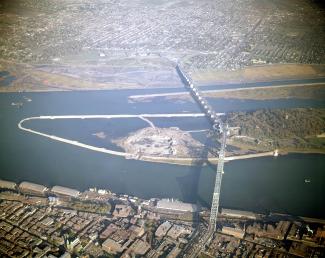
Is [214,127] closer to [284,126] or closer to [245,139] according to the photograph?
Result: [245,139]

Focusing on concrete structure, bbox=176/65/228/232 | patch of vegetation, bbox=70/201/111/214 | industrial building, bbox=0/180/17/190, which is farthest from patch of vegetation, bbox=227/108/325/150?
industrial building, bbox=0/180/17/190

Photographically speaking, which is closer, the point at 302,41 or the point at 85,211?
the point at 85,211

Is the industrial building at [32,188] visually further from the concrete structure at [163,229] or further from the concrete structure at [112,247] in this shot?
the concrete structure at [163,229]

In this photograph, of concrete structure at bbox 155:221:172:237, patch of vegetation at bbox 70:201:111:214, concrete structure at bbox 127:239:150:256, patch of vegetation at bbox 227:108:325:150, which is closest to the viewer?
concrete structure at bbox 127:239:150:256

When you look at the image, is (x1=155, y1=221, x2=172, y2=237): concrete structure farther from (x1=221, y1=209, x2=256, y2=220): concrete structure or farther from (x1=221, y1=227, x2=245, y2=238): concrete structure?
(x1=221, y1=209, x2=256, y2=220): concrete structure

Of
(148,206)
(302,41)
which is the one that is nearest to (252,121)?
(148,206)

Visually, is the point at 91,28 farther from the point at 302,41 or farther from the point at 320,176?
the point at 320,176

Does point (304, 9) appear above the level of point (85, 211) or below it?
above

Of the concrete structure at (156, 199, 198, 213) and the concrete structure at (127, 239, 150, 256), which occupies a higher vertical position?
the concrete structure at (127, 239, 150, 256)
